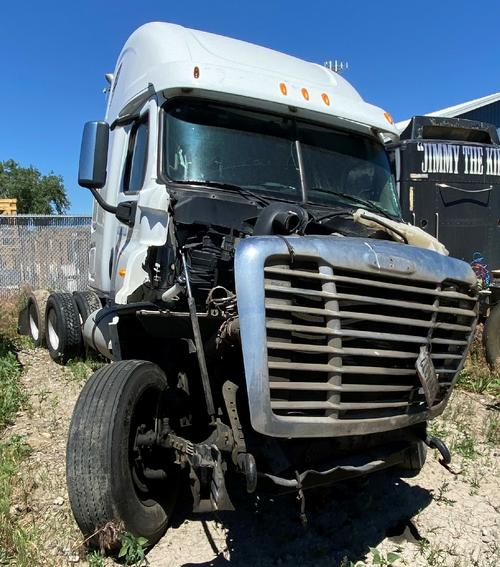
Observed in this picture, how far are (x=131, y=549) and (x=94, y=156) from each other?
8.93 feet

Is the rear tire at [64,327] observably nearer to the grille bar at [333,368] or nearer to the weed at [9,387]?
the weed at [9,387]

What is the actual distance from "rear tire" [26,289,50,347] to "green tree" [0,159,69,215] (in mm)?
36816

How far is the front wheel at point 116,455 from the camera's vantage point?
119 inches

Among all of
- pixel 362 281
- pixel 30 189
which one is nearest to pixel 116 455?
pixel 362 281

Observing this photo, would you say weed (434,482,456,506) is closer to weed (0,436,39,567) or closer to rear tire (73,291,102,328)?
weed (0,436,39,567)

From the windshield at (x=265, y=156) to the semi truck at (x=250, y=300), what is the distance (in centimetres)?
1

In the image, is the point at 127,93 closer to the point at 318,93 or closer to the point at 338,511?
the point at 318,93

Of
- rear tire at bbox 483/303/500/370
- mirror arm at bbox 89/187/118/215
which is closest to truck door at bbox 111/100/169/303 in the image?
mirror arm at bbox 89/187/118/215

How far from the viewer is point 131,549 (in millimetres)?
3051

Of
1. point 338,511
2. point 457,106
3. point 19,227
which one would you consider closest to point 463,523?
point 338,511

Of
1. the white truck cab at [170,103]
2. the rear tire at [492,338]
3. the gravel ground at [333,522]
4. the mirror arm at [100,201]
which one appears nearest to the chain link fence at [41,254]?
the white truck cab at [170,103]

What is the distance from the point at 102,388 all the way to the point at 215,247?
1005 mm

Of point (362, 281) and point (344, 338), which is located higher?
point (362, 281)

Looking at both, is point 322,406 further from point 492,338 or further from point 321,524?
point 492,338
